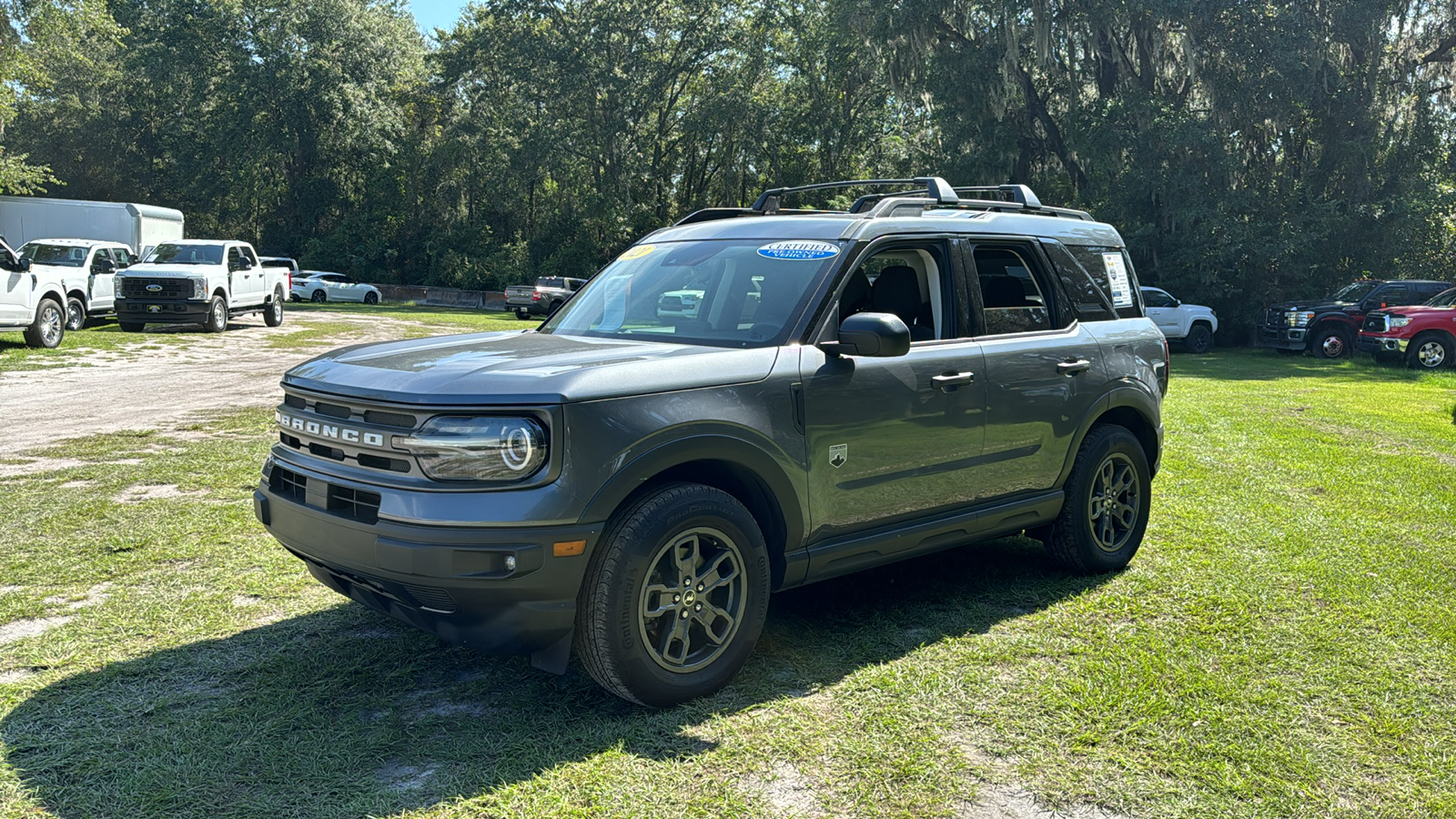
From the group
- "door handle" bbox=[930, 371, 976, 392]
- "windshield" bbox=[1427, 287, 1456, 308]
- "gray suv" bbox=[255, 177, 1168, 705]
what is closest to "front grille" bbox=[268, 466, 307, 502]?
"gray suv" bbox=[255, 177, 1168, 705]

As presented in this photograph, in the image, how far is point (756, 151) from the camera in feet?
147

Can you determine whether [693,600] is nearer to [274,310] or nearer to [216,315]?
[216,315]

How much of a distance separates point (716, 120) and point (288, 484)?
4027cm

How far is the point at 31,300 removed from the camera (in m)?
17.6

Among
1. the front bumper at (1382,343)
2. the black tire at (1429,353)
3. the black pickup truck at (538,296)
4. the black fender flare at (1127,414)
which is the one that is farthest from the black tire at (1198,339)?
the black fender flare at (1127,414)

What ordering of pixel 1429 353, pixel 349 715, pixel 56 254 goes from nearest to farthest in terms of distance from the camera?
pixel 349 715
pixel 1429 353
pixel 56 254

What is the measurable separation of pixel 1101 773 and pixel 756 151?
42929 millimetres

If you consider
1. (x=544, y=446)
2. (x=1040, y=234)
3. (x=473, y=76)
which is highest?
(x=473, y=76)

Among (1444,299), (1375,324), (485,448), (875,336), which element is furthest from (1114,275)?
(1444,299)

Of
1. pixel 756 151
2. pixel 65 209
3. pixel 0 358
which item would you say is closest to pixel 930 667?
pixel 0 358

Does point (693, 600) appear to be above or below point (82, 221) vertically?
below

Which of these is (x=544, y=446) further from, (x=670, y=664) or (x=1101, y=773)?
(x=1101, y=773)

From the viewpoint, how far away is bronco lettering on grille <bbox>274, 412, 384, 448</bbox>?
12.4ft

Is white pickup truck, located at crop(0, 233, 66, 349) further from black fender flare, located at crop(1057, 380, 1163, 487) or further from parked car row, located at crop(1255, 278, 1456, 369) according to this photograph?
parked car row, located at crop(1255, 278, 1456, 369)
